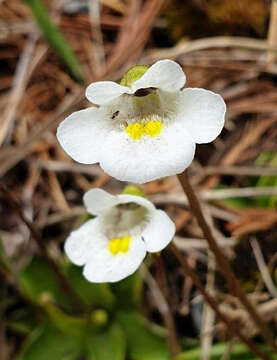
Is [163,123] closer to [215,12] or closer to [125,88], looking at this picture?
[125,88]

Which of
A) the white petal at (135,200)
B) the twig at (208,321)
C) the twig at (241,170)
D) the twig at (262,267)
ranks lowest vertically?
the twig at (208,321)

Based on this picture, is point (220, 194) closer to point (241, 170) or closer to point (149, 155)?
point (241, 170)

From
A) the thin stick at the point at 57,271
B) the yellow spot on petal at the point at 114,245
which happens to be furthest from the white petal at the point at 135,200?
the thin stick at the point at 57,271

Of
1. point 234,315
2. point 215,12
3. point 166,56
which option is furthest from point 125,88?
point 215,12

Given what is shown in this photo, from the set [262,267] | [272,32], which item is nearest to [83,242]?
[262,267]

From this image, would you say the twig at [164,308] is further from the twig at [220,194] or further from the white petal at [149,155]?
the white petal at [149,155]

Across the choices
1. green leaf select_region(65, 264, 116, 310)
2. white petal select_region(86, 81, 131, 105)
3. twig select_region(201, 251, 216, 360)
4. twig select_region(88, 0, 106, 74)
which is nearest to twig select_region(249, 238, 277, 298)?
twig select_region(201, 251, 216, 360)

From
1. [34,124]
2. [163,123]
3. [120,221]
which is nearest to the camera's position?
[163,123]
